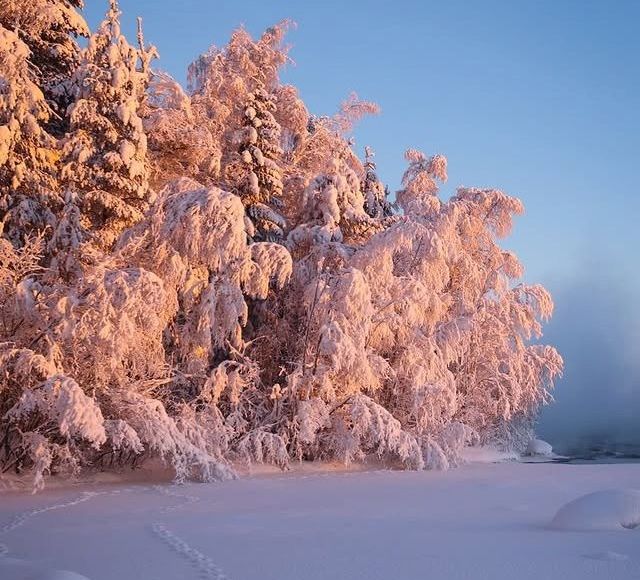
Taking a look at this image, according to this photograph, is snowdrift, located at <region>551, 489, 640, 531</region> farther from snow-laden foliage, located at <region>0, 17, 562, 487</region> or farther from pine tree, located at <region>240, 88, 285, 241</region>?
pine tree, located at <region>240, 88, 285, 241</region>

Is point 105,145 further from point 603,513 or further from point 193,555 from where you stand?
point 603,513

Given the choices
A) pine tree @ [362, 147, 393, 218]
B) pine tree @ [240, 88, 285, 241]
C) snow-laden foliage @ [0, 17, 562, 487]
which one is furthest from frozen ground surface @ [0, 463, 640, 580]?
pine tree @ [362, 147, 393, 218]

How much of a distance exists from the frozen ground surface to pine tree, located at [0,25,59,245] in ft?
20.4

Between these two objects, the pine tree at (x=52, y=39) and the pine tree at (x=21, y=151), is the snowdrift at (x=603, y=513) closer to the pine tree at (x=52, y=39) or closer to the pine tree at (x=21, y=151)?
the pine tree at (x=21, y=151)

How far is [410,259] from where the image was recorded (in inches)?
688

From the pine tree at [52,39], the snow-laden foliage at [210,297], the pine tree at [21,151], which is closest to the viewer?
the snow-laden foliage at [210,297]

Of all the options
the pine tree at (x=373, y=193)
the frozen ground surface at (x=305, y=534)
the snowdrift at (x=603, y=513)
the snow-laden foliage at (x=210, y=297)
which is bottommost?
the frozen ground surface at (x=305, y=534)

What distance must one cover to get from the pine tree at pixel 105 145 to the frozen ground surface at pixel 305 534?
643 cm

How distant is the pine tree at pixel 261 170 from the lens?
669 inches

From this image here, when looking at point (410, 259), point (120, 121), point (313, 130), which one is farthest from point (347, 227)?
point (313, 130)

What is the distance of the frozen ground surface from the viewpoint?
536 cm

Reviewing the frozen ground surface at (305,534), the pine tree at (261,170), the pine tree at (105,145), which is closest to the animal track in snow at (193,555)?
the frozen ground surface at (305,534)

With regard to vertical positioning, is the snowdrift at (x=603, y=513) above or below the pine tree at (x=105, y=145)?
below

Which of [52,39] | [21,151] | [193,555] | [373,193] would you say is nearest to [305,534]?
[193,555]
